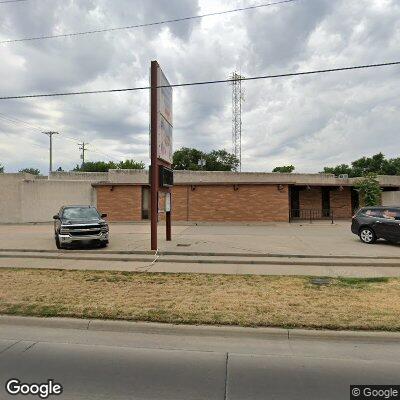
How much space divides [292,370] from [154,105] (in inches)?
435

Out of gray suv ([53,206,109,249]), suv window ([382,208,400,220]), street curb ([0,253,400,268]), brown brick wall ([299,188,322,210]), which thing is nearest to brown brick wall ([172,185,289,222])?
brown brick wall ([299,188,322,210])

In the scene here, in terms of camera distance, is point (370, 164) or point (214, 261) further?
point (370, 164)

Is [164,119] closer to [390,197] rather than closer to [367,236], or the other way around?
[367,236]

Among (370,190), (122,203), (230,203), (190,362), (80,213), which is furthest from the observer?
(370,190)

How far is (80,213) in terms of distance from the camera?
51.6 ft

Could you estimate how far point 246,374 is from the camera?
169 inches

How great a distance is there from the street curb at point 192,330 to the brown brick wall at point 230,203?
20.6 m

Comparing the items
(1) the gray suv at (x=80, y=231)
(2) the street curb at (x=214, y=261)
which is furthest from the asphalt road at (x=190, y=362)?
(1) the gray suv at (x=80, y=231)

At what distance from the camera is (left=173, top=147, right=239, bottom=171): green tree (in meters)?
73.0

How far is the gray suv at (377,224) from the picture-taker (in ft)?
47.9

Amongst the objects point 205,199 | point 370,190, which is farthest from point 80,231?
point 370,190

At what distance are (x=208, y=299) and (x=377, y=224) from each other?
421 inches

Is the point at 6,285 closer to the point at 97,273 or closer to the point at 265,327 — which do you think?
the point at 97,273

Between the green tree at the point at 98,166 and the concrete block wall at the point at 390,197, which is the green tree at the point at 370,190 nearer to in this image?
the concrete block wall at the point at 390,197
